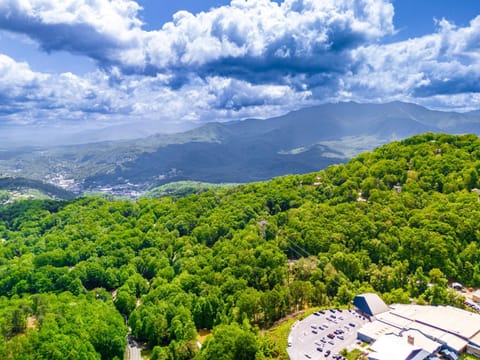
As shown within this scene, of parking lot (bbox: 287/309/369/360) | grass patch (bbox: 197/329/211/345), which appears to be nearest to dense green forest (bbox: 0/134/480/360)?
grass patch (bbox: 197/329/211/345)

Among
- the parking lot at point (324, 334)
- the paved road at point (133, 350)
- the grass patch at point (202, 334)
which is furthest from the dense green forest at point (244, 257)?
the parking lot at point (324, 334)

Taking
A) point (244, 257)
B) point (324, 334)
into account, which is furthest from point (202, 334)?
point (324, 334)

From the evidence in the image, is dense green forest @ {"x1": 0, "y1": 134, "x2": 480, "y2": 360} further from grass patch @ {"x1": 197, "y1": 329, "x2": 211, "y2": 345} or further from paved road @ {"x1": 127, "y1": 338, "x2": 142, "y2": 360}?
paved road @ {"x1": 127, "y1": 338, "x2": 142, "y2": 360}

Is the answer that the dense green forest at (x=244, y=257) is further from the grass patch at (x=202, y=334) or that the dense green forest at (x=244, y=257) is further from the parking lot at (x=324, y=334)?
the parking lot at (x=324, y=334)

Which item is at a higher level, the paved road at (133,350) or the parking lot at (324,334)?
the parking lot at (324,334)

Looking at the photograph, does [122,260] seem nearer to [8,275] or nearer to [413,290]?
[8,275]

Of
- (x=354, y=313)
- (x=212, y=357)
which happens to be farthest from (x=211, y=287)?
(x=354, y=313)
